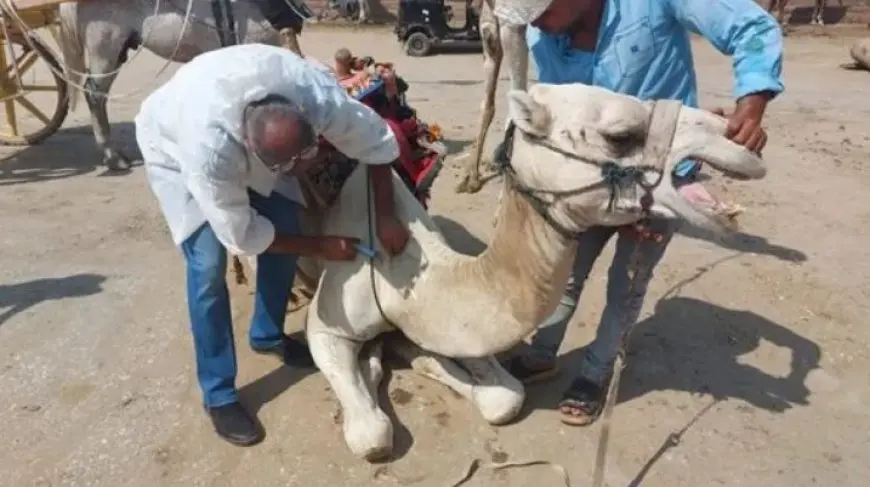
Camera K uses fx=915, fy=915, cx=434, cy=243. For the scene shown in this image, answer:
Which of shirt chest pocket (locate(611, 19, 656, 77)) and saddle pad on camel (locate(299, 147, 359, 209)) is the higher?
shirt chest pocket (locate(611, 19, 656, 77))

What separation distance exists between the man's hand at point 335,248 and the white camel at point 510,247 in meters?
0.10

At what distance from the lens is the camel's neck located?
9.72 ft

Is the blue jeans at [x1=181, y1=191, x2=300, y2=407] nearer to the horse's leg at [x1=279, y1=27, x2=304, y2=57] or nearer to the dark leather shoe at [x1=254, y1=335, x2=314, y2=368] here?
the dark leather shoe at [x1=254, y1=335, x2=314, y2=368]

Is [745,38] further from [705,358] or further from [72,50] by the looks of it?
[72,50]

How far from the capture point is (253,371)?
398cm

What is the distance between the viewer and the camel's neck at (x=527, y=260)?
2.96 meters

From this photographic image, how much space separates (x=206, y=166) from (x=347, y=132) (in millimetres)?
534

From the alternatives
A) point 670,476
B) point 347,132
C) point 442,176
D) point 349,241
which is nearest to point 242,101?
point 347,132

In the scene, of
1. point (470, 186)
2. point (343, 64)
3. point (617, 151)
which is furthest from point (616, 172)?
point (470, 186)

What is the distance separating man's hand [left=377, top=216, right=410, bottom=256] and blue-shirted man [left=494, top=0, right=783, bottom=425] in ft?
2.39

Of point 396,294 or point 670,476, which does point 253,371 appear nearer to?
point 396,294

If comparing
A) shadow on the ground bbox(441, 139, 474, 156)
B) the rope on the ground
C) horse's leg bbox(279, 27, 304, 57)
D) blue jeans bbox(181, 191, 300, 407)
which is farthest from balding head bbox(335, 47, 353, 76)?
shadow on the ground bbox(441, 139, 474, 156)

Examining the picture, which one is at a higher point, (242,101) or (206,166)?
(242,101)

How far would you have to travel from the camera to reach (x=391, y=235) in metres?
3.49
